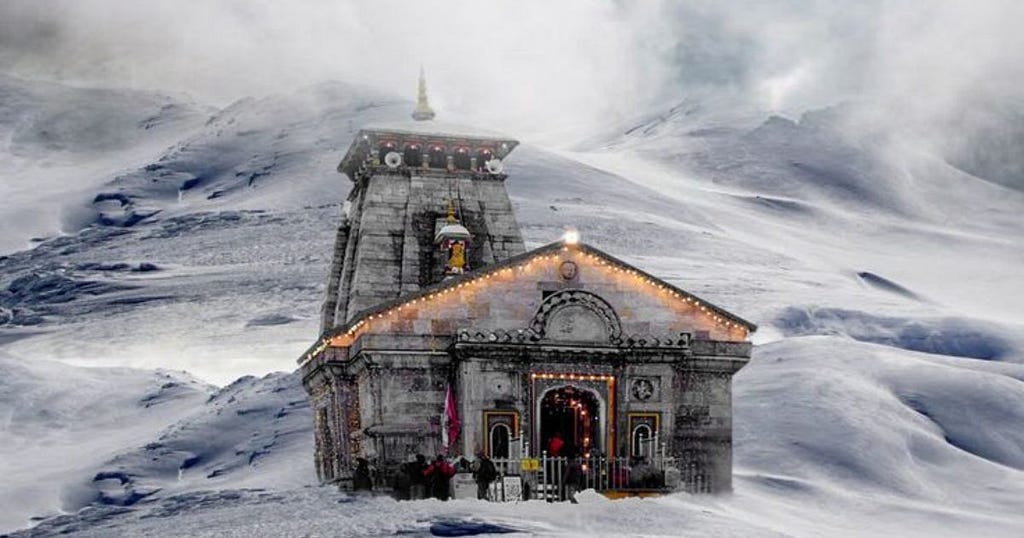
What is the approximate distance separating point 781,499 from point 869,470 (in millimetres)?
8658

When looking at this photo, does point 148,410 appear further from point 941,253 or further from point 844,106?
point 844,106

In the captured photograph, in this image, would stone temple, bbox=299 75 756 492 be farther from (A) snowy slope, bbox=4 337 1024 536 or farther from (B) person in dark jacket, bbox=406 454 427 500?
(B) person in dark jacket, bbox=406 454 427 500

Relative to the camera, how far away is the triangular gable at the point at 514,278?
38625 mm

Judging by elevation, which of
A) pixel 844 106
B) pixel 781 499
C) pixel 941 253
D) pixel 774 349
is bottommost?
pixel 781 499

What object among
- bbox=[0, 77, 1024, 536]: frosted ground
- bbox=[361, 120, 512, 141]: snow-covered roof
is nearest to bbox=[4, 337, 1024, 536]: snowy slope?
bbox=[0, 77, 1024, 536]: frosted ground

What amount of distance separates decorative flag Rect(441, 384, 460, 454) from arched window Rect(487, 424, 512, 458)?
101 centimetres

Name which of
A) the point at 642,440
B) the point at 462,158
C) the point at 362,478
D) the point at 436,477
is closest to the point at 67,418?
the point at 462,158

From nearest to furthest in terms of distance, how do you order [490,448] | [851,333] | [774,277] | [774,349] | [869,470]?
[490,448], [869,470], [774,349], [851,333], [774,277]

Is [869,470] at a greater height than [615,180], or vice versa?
[615,180]

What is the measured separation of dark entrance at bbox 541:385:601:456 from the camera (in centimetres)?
3981

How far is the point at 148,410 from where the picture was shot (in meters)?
76.6

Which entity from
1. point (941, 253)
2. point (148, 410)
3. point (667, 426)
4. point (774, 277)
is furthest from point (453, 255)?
point (941, 253)

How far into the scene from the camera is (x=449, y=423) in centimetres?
3812

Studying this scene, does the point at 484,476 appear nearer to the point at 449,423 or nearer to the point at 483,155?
the point at 449,423
